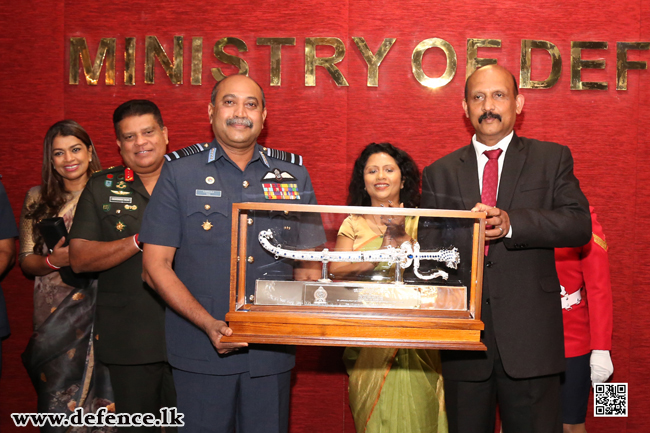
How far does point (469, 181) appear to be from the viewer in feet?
7.10

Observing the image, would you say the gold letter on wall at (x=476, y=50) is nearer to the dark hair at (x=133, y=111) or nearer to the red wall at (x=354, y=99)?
the red wall at (x=354, y=99)

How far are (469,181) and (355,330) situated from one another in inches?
31.2

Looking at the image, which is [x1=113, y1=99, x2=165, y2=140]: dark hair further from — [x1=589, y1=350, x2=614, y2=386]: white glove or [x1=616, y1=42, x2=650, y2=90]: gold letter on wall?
[x1=616, y1=42, x2=650, y2=90]: gold letter on wall

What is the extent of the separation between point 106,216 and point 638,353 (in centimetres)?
308

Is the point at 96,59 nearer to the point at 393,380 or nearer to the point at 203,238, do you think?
the point at 203,238

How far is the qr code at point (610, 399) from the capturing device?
321 centimetres

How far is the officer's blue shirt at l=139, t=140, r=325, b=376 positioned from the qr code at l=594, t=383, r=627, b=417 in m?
2.07

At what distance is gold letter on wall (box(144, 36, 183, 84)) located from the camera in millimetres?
3252

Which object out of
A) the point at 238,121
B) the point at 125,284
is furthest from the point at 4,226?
the point at 238,121

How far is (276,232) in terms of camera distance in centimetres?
188

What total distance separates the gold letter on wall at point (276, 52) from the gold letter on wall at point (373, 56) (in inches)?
15.7

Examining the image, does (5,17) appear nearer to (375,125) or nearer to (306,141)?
(306,141)

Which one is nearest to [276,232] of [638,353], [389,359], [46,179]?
[389,359]

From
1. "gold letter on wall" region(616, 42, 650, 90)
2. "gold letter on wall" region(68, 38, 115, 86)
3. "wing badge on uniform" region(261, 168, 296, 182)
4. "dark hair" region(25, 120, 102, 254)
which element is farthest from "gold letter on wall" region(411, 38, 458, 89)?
"dark hair" region(25, 120, 102, 254)
